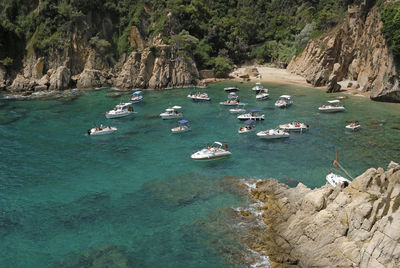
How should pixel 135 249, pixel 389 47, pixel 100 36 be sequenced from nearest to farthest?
pixel 135 249, pixel 389 47, pixel 100 36

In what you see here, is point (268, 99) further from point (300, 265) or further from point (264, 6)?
point (264, 6)

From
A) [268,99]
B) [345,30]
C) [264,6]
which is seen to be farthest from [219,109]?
[264,6]

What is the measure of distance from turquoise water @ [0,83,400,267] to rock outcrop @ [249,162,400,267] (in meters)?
5.09

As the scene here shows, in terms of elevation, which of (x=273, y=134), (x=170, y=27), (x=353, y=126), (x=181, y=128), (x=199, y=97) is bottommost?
(x=181, y=128)

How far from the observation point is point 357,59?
97.5 m

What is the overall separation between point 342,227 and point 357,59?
8191 centimetres

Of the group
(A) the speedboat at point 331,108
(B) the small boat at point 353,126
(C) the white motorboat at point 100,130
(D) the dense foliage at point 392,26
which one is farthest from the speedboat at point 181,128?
(D) the dense foliage at point 392,26

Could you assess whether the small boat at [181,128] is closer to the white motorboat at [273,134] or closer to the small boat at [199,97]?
the white motorboat at [273,134]

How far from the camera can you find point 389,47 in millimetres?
79312

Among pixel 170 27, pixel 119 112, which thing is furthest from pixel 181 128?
pixel 170 27

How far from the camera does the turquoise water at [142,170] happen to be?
3177 centimetres

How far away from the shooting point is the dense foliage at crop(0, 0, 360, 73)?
4434 inches

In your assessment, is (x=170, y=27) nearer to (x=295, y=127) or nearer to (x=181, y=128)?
(x=181, y=128)

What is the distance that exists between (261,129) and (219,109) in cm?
1882
